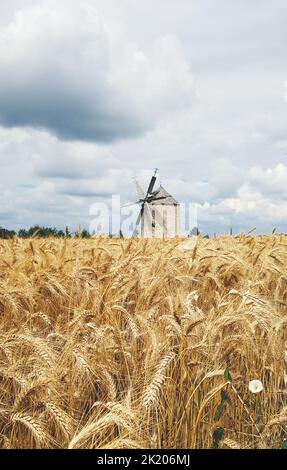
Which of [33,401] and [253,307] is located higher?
[253,307]

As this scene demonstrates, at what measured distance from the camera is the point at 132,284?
4.24m

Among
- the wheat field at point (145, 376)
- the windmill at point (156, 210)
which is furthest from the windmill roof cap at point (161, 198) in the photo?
the wheat field at point (145, 376)

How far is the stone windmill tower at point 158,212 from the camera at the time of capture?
4034 cm

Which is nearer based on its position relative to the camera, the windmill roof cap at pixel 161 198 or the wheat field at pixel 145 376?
the wheat field at pixel 145 376

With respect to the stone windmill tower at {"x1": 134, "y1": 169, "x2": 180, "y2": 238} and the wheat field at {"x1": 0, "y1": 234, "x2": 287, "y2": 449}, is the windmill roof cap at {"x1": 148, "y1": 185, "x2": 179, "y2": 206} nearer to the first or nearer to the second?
the stone windmill tower at {"x1": 134, "y1": 169, "x2": 180, "y2": 238}

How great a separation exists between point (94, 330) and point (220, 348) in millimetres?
849

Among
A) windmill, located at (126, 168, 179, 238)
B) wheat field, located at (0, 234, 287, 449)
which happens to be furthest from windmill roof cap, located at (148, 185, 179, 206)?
wheat field, located at (0, 234, 287, 449)

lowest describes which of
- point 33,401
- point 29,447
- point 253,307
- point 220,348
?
point 29,447

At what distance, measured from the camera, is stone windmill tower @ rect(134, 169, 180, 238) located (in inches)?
1588

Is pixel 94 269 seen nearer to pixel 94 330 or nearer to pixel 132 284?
pixel 132 284

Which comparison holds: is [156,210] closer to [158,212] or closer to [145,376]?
[158,212]

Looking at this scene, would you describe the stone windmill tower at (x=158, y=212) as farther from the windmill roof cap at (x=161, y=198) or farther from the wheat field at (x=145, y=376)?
the wheat field at (x=145, y=376)

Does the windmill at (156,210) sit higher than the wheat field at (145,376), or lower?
higher
